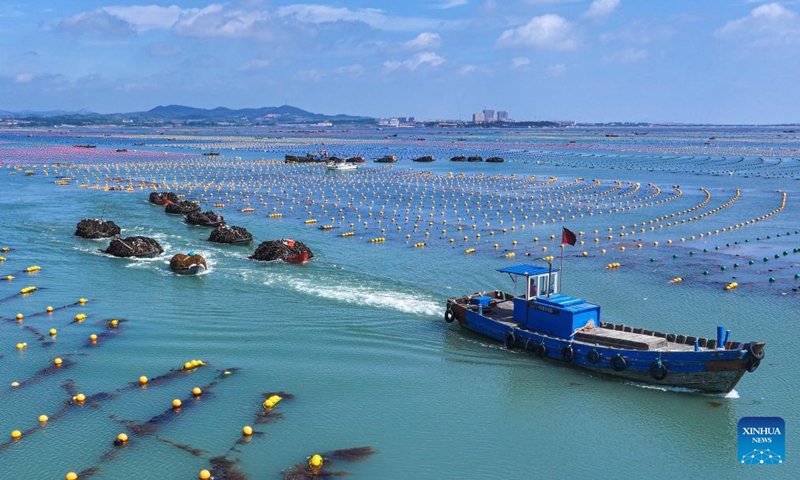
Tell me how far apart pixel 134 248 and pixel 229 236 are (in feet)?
24.3

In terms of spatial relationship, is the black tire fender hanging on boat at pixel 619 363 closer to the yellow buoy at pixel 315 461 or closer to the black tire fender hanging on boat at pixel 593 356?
the black tire fender hanging on boat at pixel 593 356

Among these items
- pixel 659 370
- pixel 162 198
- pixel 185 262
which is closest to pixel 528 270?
pixel 659 370

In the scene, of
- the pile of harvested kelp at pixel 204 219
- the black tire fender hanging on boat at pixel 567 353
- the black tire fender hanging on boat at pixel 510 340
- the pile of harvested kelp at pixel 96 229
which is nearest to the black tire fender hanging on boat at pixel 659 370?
the black tire fender hanging on boat at pixel 567 353

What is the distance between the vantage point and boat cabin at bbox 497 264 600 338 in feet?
98.3

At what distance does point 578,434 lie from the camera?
24750mm

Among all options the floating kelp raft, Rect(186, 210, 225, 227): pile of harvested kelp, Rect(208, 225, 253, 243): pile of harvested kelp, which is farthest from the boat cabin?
Rect(186, 210, 225, 227): pile of harvested kelp

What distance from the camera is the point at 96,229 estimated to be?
56031 mm

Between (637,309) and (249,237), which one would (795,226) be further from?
(249,237)

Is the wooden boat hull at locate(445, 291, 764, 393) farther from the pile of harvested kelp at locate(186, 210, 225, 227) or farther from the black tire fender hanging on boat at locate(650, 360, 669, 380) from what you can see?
the pile of harvested kelp at locate(186, 210, 225, 227)

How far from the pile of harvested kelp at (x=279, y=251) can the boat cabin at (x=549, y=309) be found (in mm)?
18601

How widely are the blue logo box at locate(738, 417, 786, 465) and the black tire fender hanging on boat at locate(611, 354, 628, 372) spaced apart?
5.84 m

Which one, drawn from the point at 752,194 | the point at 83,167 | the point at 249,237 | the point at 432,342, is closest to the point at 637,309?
the point at 432,342

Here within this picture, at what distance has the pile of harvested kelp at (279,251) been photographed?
47.1 meters

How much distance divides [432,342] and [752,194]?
6879 centimetres
